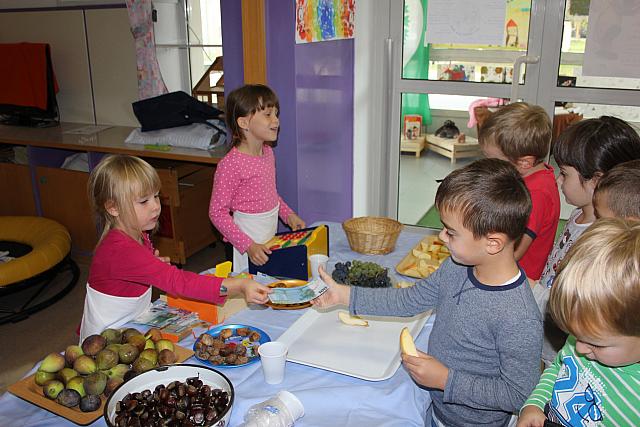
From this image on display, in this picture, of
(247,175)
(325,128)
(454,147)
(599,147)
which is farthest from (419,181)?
(599,147)

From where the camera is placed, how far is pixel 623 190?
140 centimetres

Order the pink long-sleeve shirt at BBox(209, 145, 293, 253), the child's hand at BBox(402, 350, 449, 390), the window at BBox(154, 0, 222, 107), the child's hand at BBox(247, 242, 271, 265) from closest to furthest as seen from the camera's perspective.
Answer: the child's hand at BBox(402, 350, 449, 390) → the child's hand at BBox(247, 242, 271, 265) → the pink long-sleeve shirt at BBox(209, 145, 293, 253) → the window at BBox(154, 0, 222, 107)

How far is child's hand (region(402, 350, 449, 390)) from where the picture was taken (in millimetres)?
1239

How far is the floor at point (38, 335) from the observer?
2719 millimetres

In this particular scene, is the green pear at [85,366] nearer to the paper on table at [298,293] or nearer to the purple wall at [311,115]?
the paper on table at [298,293]

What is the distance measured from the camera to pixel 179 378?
1.23 meters

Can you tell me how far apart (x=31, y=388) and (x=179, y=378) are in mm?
328

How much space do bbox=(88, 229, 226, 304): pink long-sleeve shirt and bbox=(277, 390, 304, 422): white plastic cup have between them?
1.48 ft

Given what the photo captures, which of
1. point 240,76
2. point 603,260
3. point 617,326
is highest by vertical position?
point 240,76

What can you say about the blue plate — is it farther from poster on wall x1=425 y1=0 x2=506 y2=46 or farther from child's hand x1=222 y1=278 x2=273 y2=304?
poster on wall x1=425 y1=0 x2=506 y2=46

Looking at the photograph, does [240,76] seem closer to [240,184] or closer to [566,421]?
[240,184]

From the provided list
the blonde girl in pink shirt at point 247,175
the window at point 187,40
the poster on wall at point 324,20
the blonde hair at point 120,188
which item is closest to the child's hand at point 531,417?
the blonde hair at point 120,188

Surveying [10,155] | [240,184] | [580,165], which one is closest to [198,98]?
[10,155]

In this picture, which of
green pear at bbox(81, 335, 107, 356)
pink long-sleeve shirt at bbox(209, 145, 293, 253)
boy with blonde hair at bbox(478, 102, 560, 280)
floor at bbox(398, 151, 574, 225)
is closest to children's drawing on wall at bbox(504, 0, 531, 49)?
floor at bbox(398, 151, 574, 225)
